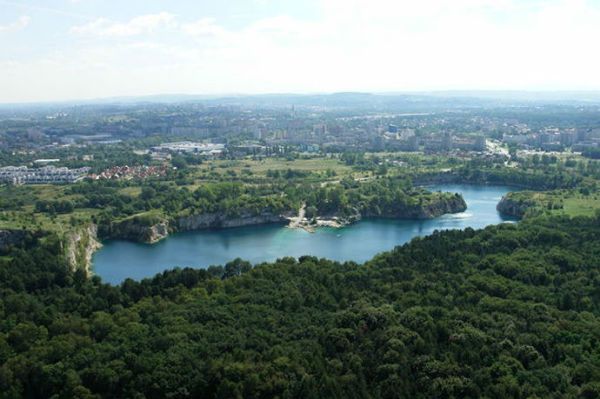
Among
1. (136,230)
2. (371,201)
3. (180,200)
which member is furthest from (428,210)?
(136,230)

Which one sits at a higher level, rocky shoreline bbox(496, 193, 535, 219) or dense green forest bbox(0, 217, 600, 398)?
dense green forest bbox(0, 217, 600, 398)

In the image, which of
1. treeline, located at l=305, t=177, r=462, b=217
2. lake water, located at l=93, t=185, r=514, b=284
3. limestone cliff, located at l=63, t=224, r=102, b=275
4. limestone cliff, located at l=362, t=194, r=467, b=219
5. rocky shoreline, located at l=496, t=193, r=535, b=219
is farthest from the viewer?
limestone cliff, located at l=362, t=194, r=467, b=219

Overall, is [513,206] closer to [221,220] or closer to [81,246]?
[221,220]

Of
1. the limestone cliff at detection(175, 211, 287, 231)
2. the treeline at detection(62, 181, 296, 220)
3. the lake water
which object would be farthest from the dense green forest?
the treeline at detection(62, 181, 296, 220)

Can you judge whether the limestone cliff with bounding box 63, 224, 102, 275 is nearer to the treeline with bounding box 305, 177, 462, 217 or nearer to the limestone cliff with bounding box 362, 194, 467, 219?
the treeline with bounding box 305, 177, 462, 217

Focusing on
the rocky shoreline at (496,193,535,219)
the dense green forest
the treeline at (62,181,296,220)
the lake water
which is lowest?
the lake water

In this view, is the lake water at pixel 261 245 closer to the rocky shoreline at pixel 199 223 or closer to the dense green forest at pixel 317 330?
the rocky shoreline at pixel 199 223
